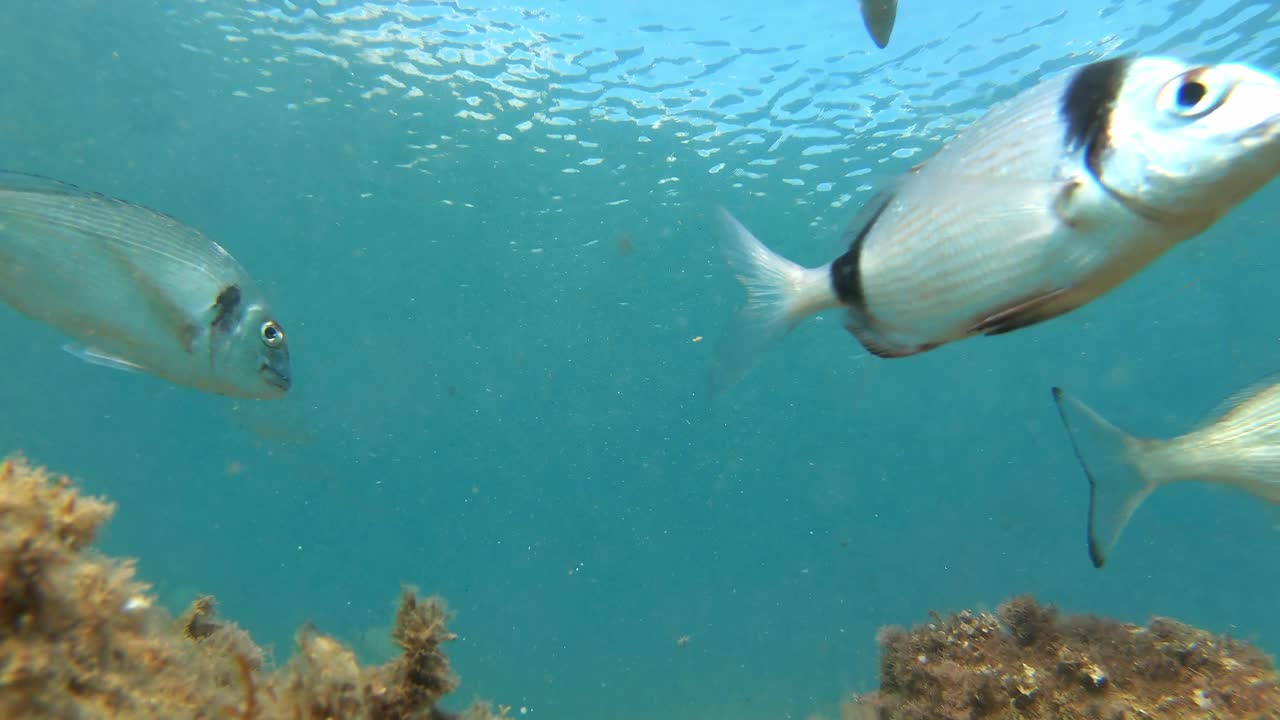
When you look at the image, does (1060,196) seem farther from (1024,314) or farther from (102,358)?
(102,358)

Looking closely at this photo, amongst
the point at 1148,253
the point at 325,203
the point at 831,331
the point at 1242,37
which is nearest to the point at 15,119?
the point at 325,203

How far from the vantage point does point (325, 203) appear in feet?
84.3

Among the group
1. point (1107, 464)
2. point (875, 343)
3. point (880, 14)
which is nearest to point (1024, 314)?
point (875, 343)

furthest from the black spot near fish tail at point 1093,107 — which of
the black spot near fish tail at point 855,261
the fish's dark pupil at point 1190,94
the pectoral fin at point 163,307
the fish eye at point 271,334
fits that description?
the pectoral fin at point 163,307

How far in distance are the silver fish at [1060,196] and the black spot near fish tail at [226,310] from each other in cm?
205

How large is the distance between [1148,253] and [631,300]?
32569mm

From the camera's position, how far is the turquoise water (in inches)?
656

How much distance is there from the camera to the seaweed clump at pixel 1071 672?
8.14 ft

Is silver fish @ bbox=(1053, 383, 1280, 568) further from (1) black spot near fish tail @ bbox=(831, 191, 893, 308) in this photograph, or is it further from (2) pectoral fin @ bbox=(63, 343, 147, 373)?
(2) pectoral fin @ bbox=(63, 343, 147, 373)

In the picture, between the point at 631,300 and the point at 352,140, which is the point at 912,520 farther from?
the point at 352,140

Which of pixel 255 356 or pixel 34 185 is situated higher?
pixel 34 185

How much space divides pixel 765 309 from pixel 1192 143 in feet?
3.25

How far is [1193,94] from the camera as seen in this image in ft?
4.23

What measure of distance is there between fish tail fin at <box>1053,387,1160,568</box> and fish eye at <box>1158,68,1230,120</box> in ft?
4.05
